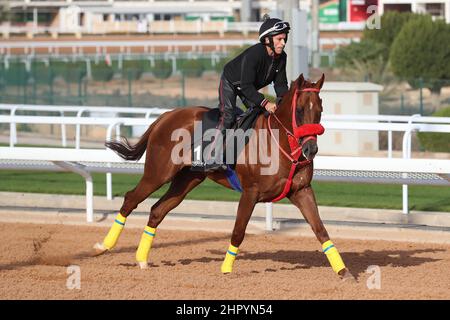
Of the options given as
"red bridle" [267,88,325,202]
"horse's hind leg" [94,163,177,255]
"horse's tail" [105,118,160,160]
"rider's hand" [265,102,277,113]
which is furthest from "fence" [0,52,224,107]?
"red bridle" [267,88,325,202]

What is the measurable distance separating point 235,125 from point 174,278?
118 centimetres

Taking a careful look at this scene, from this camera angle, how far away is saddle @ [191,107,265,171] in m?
8.90

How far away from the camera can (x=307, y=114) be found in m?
8.41

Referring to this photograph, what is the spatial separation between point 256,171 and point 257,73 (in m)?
0.71

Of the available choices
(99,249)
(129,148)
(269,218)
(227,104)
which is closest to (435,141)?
(269,218)

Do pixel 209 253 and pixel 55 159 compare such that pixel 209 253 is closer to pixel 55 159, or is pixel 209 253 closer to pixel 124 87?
pixel 55 159

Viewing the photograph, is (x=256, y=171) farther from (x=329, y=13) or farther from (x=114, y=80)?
(x=329, y=13)

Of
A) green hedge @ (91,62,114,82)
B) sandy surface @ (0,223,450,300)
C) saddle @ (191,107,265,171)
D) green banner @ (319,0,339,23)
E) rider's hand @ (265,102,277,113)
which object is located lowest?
sandy surface @ (0,223,450,300)

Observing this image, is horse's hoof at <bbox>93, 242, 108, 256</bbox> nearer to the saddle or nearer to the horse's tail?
the horse's tail

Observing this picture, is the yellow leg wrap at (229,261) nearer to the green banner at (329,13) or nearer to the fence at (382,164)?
the fence at (382,164)

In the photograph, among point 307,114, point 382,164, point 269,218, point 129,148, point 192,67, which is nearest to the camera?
point 307,114

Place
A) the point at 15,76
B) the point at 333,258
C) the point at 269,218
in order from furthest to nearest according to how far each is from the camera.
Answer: the point at 15,76, the point at 269,218, the point at 333,258
